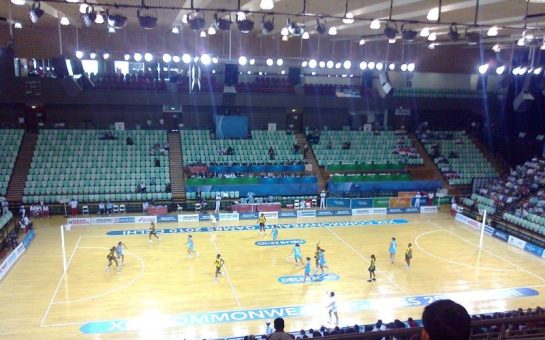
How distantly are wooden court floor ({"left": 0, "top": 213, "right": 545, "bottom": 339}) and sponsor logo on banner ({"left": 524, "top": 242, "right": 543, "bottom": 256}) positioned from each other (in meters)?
0.47

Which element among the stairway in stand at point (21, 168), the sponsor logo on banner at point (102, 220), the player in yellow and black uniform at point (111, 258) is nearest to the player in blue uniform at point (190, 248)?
the player in yellow and black uniform at point (111, 258)

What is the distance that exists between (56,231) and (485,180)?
31.1m

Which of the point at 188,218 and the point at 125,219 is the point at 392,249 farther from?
the point at 125,219

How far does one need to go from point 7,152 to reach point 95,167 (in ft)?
19.8

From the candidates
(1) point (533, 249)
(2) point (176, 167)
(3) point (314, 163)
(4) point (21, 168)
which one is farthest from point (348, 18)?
(4) point (21, 168)

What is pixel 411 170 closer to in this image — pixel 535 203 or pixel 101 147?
pixel 535 203

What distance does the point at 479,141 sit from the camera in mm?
42125

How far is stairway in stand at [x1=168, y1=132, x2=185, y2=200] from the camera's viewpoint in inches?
1254

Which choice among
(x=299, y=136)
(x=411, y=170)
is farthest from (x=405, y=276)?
(x=299, y=136)

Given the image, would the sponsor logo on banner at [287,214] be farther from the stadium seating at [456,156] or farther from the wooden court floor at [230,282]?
the stadium seating at [456,156]

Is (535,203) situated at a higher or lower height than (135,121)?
lower

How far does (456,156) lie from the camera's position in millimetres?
39250

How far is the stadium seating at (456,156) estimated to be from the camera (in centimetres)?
3709

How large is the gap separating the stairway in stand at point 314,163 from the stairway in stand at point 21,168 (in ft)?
67.0
